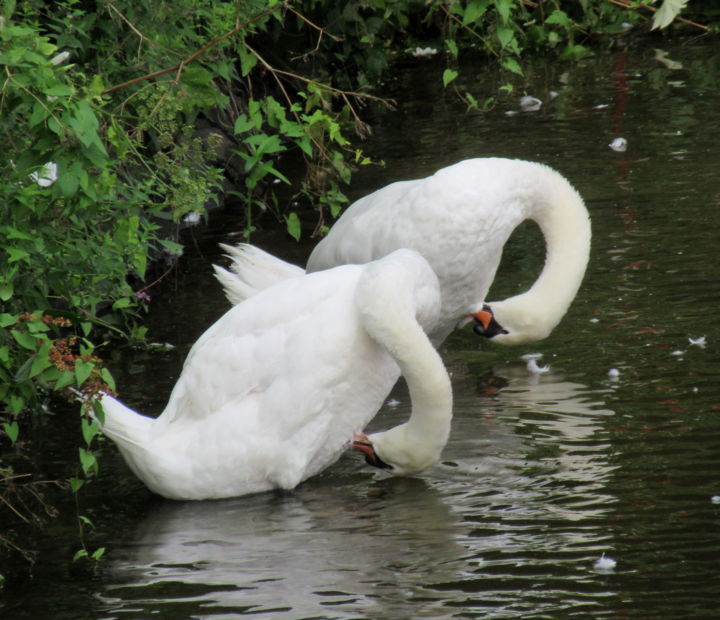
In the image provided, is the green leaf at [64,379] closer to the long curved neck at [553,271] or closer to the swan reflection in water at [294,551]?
the swan reflection in water at [294,551]

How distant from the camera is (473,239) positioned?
232 inches

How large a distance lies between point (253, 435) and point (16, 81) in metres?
1.64

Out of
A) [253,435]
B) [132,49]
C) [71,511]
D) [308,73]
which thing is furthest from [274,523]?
[308,73]

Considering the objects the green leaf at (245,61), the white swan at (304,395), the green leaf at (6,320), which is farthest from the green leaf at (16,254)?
the green leaf at (245,61)

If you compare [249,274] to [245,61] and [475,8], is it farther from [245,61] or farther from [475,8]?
[475,8]

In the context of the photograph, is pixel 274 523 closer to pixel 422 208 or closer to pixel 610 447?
pixel 610 447

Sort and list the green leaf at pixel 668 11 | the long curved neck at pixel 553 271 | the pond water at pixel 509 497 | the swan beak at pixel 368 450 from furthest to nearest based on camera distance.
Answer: the green leaf at pixel 668 11 < the long curved neck at pixel 553 271 < the swan beak at pixel 368 450 < the pond water at pixel 509 497

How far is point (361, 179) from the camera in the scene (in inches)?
372

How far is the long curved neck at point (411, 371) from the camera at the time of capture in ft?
16.2

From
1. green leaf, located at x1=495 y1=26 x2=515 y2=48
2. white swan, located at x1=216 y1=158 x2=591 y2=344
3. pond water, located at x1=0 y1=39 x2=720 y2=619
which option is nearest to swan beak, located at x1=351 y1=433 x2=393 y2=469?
pond water, located at x1=0 y1=39 x2=720 y2=619

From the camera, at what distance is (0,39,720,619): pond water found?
414 centimetres

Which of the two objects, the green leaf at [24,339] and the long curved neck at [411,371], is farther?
the long curved neck at [411,371]

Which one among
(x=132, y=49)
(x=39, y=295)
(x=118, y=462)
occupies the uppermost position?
(x=132, y=49)

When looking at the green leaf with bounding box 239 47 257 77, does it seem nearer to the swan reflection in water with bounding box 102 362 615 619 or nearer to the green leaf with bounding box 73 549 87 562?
the swan reflection in water with bounding box 102 362 615 619
